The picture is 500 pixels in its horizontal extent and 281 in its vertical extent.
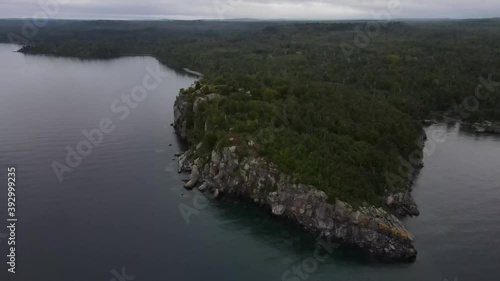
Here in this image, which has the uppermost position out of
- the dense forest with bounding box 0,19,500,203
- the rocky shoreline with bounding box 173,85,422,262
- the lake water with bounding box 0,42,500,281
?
the dense forest with bounding box 0,19,500,203

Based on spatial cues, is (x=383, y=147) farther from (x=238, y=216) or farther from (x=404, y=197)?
(x=238, y=216)

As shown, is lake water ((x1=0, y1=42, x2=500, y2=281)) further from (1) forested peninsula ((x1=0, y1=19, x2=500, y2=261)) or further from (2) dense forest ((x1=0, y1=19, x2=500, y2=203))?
(2) dense forest ((x1=0, y1=19, x2=500, y2=203))

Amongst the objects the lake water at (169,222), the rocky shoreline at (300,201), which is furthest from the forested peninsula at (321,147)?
the lake water at (169,222)

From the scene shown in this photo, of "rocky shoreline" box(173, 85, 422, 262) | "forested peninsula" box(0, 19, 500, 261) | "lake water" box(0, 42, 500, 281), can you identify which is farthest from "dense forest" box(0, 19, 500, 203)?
"lake water" box(0, 42, 500, 281)

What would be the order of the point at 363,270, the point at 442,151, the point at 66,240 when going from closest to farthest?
the point at 363,270 < the point at 66,240 < the point at 442,151

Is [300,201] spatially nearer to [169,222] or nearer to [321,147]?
[321,147]

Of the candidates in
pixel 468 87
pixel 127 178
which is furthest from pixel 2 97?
pixel 468 87
